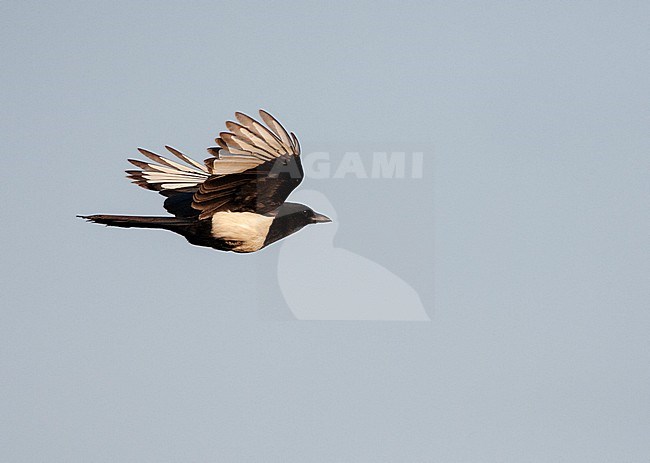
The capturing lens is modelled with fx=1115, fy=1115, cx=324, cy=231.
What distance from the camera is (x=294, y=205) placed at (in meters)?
10.1

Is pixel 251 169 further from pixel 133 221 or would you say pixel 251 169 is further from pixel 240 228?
pixel 133 221

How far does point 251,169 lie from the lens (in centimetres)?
891

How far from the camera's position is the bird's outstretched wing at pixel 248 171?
27.7 ft

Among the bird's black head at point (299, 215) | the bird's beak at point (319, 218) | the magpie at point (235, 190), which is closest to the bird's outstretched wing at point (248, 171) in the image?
the magpie at point (235, 190)

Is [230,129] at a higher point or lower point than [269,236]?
higher

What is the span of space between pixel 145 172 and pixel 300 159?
2.31 meters

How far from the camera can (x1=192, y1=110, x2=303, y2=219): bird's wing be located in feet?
27.7

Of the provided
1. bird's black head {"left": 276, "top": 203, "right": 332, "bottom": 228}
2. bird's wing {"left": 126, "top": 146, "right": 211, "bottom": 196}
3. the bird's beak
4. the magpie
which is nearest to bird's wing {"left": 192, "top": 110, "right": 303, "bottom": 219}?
the magpie

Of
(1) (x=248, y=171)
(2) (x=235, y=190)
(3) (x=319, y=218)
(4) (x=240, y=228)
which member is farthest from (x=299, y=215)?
(1) (x=248, y=171)

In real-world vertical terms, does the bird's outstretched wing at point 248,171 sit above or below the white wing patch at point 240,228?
above

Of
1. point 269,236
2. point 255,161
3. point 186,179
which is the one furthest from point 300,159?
point 186,179

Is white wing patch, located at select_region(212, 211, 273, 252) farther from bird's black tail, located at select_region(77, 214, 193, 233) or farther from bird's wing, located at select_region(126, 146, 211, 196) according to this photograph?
bird's wing, located at select_region(126, 146, 211, 196)

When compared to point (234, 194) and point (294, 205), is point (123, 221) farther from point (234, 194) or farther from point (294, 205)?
point (294, 205)

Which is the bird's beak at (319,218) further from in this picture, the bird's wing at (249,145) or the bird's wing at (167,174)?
the bird's wing at (249,145)
